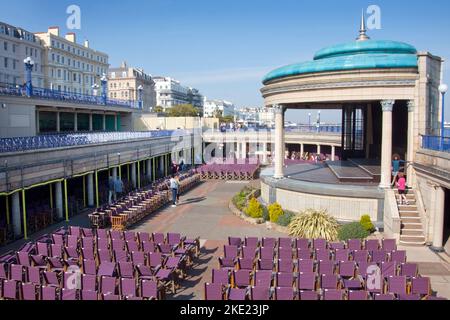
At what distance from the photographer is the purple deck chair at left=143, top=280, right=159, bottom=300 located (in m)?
10.6

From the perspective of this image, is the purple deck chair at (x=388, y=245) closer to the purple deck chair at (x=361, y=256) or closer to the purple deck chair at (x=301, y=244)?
the purple deck chair at (x=361, y=256)

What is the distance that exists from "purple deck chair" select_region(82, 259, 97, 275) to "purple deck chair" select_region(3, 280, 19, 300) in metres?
1.94

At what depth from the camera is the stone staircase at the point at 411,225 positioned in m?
17.2

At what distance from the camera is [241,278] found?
1131 centimetres

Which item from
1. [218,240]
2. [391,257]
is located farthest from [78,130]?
[391,257]

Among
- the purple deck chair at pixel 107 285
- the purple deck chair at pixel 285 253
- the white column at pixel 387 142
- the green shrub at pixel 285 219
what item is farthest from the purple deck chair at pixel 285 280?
the white column at pixel 387 142

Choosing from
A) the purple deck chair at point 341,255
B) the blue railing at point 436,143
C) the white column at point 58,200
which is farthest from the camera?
the white column at point 58,200

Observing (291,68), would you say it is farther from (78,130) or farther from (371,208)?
(78,130)

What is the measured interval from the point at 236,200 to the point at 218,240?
282 inches

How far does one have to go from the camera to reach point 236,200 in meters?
25.0

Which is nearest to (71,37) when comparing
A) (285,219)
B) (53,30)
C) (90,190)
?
(53,30)

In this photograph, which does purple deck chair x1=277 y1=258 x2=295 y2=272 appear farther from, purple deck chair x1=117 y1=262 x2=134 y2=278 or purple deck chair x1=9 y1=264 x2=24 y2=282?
purple deck chair x1=9 y1=264 x2=24 y2=282

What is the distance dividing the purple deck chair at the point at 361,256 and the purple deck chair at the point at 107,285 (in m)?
7.09

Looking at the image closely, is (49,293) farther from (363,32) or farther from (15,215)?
(363,32)
